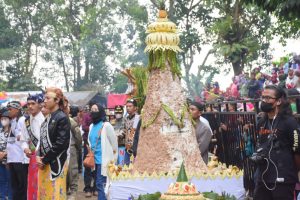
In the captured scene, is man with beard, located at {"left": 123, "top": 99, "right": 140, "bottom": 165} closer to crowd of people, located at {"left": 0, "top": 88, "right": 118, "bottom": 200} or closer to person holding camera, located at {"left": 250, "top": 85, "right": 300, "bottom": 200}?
crowd of people, located at {"left": 0, "top": 88, "right": 118, "bottom": 200}

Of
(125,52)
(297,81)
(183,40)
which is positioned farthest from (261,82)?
(125,52)

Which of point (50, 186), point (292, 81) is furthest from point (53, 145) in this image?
point (292, 81)

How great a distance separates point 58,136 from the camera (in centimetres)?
894

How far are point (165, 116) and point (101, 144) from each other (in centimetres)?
424

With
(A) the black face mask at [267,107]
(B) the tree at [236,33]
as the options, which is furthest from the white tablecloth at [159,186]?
(B) the tree at [236,33]

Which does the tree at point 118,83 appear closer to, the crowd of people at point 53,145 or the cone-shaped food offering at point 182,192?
the crowd of people at point 53,145

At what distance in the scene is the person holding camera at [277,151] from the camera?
7094 millimetres

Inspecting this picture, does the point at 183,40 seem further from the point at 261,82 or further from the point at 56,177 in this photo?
the point at 56,177

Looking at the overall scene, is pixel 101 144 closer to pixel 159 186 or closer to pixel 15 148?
pixel 15 148

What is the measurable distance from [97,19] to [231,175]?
44470 mm

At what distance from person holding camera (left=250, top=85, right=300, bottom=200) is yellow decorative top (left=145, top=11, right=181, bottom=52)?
1219 mm

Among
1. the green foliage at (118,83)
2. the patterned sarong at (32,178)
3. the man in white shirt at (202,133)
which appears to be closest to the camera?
the man in white shirt at (202,133)

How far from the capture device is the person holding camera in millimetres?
7094

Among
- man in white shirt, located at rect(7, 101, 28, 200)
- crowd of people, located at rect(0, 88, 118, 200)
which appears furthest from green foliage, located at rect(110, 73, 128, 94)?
man in white shirt, located at rect(7, 101, 28, 200)
